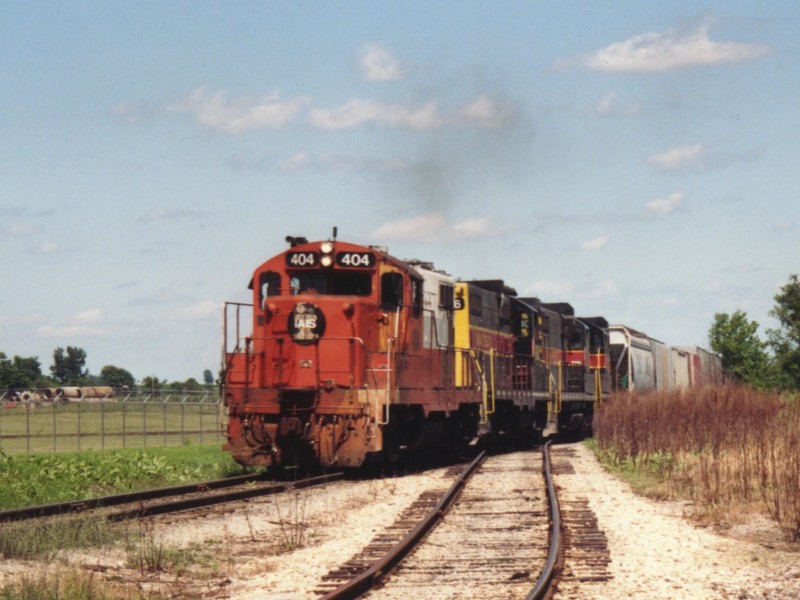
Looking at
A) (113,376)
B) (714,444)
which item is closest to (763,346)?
(714,444)

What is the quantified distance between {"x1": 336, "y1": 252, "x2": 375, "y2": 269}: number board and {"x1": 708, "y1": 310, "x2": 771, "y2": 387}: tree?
6585 centimetres

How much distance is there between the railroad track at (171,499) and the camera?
41.9 feet

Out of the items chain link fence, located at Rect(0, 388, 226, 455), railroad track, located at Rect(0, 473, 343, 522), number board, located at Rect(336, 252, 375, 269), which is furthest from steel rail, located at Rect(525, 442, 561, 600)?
chain link fence, located at Rect(0, 388, 226, 455)

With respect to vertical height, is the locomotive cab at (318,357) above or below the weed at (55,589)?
above

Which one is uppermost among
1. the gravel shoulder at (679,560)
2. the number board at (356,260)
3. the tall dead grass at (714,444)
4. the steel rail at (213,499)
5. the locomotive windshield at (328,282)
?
the number board at (356,260)

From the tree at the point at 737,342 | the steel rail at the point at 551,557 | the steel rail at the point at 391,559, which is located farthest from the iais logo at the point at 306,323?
the tree at the point at 737,342

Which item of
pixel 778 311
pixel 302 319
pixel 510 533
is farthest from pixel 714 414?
pixel 778 311

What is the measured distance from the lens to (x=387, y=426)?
18.5 meters

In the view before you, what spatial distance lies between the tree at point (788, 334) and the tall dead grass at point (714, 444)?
4182 centimetres

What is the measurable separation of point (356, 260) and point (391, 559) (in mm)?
9184

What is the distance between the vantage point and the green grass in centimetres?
1633

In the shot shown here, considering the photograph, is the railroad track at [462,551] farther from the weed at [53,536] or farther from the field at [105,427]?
the field at [105,427]

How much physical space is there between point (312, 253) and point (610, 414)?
32.7 ft

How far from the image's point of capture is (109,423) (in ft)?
222
